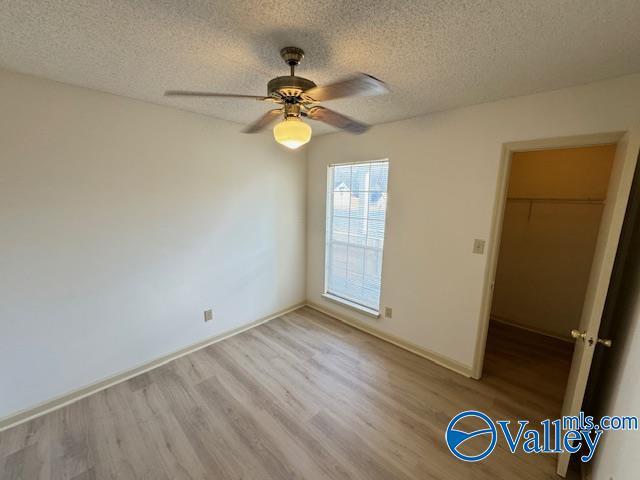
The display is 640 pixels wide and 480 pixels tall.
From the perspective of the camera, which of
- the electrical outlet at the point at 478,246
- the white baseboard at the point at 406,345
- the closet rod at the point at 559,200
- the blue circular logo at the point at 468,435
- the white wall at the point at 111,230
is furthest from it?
the closet rod at the point at 559,200

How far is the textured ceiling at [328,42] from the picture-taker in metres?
1.06

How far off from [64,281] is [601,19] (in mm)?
3346

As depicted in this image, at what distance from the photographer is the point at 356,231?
10.3 feet

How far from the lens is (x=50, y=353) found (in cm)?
190

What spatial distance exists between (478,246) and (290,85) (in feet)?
6.24

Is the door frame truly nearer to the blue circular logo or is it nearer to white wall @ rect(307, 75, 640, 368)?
white wall @ rect(307, 75, 640, 368)

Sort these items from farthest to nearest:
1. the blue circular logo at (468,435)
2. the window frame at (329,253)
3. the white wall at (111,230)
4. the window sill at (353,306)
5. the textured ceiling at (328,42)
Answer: the window sill at (353,306)
the window frame at (329,253)
the white wall at (111,230)
the blue circular logo at (468,435)
the textured ceiling at (328,42)

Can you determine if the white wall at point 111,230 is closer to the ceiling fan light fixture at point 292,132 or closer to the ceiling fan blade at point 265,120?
the ceiling fan blade at point 265,120

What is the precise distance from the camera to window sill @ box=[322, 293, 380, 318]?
2984 millimetres

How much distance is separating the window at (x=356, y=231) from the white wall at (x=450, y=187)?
0.15m

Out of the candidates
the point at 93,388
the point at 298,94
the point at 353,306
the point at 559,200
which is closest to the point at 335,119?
the point at 298,94

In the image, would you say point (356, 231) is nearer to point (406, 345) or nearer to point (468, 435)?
point (406, 345)

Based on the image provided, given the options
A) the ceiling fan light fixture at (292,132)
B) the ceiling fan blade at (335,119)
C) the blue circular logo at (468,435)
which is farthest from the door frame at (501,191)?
the ceiling fan light fixture at (292,132)

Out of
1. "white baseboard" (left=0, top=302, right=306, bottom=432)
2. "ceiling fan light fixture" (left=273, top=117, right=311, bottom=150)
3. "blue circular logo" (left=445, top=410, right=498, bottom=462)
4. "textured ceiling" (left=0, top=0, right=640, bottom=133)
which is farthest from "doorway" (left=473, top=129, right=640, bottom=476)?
"white baseboard" (left=0, top=302, right=306, bottom=432)
